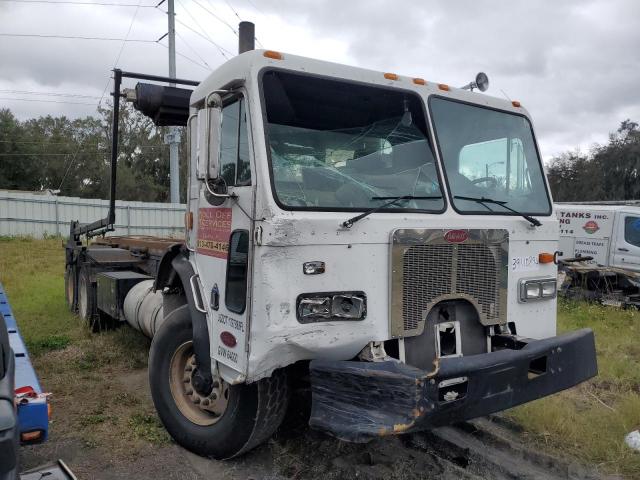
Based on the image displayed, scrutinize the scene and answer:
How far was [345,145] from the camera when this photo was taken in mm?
3590

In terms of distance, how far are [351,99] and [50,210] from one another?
22245 millimetres

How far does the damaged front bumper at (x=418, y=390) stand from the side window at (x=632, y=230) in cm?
1058

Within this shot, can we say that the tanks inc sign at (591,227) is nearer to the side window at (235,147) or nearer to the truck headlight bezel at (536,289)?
the truck headlight bezel at (536,289)

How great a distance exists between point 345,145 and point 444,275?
3.46 feet

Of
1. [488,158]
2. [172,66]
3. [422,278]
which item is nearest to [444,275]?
[422,278]

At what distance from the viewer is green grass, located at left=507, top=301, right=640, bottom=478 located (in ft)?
12.6

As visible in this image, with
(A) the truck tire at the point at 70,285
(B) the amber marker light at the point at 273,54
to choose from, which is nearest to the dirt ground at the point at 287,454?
(B) the amber marker light at the point at 273,54

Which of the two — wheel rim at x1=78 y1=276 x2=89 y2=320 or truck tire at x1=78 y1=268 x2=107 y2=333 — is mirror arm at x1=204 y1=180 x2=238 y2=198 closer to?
truck tire at x1=78 y1=268 x2=107 y2=333

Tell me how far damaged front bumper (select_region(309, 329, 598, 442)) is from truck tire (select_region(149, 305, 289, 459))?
1.66 ft

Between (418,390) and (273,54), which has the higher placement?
(273,54)

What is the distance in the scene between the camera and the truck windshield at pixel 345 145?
127 inches

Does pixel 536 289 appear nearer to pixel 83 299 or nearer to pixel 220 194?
pixel 220 194

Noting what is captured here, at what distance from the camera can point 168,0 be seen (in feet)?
61.8

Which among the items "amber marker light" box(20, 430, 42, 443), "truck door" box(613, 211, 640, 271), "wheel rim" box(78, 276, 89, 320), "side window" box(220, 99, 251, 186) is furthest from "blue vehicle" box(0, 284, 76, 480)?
"truck door" box(613, 211, 640, 271)
